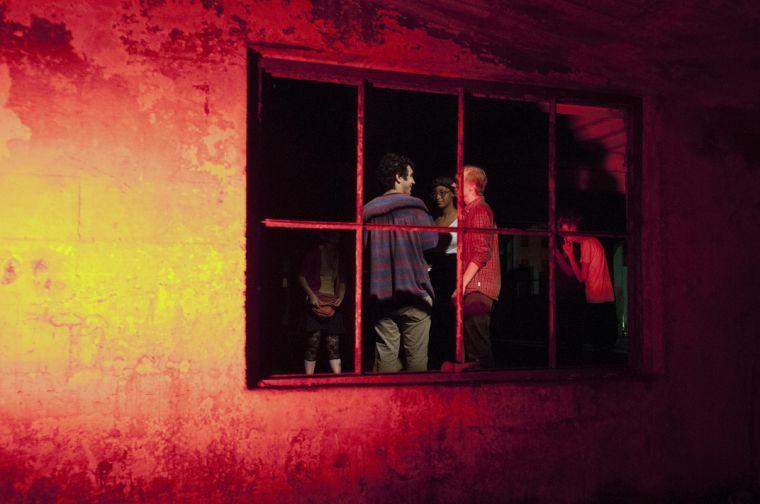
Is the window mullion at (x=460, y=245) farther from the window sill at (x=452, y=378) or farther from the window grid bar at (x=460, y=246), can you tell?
the window sill at (x=452, y=378)

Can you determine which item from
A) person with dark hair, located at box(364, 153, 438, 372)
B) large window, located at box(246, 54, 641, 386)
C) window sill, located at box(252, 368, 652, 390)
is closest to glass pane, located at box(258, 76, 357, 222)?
large window, located at box(246, 54, 641, 386)

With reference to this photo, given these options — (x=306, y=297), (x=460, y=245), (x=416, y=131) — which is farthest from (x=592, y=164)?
(x=460, y=245)

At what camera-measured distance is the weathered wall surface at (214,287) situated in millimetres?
2193

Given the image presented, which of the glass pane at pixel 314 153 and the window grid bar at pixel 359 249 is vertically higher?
the glass pane at pixel 314 153

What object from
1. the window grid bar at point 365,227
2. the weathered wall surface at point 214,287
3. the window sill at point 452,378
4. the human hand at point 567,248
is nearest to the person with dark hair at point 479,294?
the window grid bar at point 365,227

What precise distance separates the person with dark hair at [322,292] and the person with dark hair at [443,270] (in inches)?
33.2

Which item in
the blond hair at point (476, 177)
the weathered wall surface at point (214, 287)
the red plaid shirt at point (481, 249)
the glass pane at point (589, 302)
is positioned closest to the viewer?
the weathered wall surface at point (214, 287)

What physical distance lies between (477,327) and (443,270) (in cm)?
166

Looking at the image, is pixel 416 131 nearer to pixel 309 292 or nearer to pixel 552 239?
pixel 309 292

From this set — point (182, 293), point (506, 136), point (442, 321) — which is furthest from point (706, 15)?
point (506, 136)

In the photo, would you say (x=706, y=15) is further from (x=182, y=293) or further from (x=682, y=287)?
(x=182, y=293)

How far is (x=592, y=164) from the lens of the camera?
6.79 m

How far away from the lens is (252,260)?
2.46 metres

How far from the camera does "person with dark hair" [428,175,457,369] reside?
Result: 3.56 metres
